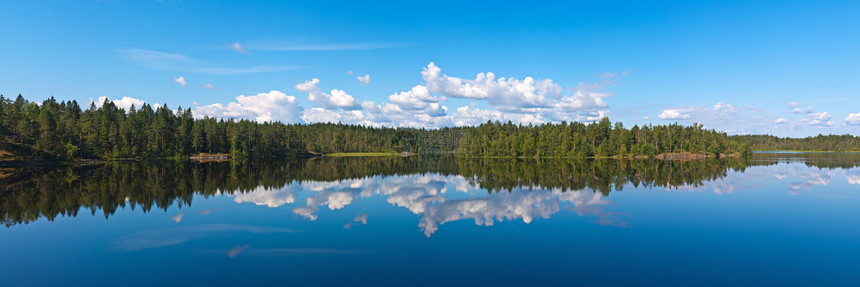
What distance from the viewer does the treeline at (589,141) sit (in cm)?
15588

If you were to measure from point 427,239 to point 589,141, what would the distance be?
155752mm

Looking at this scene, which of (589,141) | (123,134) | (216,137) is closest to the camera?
(123,134)

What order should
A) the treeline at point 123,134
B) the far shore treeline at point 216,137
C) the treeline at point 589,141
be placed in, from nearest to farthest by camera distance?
the treeline at point 123,134 → the far shore treeline at point 216,137 → the treeline at point 589,141

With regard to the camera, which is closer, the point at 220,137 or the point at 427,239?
the point at 427,239

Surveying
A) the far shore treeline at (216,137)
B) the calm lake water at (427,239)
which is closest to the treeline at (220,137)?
the far shore treeline at (216,137)

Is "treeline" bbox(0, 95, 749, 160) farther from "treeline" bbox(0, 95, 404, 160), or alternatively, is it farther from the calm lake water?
the calm lake water

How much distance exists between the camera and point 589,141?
16275cm

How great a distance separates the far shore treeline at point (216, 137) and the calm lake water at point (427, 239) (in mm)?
74631

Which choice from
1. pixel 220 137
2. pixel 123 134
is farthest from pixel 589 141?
pixel 123 134

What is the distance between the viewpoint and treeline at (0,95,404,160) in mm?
92062

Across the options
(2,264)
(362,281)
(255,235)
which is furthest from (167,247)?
(362,281)

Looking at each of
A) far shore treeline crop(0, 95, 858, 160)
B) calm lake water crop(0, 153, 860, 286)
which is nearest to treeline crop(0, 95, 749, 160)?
far shore treeline crop(0, 95, 858, 160)

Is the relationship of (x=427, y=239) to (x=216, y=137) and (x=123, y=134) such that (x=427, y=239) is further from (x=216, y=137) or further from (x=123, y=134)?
(x=216, y=137)

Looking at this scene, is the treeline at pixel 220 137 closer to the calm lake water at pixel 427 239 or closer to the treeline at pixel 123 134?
the treeline at pixel 123 134
